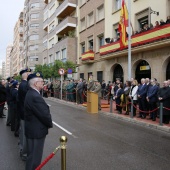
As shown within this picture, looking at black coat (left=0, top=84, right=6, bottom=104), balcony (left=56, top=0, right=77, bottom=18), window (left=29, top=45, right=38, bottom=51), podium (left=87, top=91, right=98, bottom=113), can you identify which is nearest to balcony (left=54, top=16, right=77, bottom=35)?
balcony (left=56, top=0, right=77, bottom=18)

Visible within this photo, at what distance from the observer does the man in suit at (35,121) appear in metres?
3.68

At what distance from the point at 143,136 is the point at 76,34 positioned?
25.7 metres

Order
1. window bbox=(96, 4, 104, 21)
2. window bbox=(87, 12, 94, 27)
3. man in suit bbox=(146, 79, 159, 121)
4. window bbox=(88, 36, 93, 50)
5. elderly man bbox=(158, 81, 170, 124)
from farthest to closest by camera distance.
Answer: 1. window bbox=(88, 36, 93, 50)
2. window bbox=(87, 12, 94, 27)
3. window bbox=(96, 4, 104, 21)
4. man in suit bbox=(146, 79, 159, 121)
5. elderly man bbox=(158, 81, 170, 124)

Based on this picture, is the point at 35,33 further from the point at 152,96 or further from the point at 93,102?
the point at 152,96

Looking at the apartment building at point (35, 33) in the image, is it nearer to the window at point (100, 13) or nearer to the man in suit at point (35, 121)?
the window at point (100, 13)

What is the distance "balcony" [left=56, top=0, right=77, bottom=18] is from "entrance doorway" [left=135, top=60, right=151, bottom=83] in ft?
53.8

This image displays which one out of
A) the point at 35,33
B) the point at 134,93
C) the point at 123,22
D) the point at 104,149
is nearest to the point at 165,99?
the point at 134,93

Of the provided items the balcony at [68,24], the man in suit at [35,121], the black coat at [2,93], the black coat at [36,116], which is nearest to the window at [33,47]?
the balcony at [68,24]

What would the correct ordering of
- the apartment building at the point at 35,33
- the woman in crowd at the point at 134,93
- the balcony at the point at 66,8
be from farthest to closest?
1. the apartment building at the point at 35,33
2. the balcony at the point at 66,8
3. the woman in crowd at the point at 134,93

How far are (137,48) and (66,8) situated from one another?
1860cm

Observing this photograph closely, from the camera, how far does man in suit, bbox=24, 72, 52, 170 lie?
3.68 meters

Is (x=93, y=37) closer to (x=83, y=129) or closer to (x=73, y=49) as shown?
(x=73, y=49)

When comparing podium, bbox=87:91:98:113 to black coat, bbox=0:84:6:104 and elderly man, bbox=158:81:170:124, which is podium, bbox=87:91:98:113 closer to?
elderly man, bbox=158:81:170:124

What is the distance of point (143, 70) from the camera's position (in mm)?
18938
